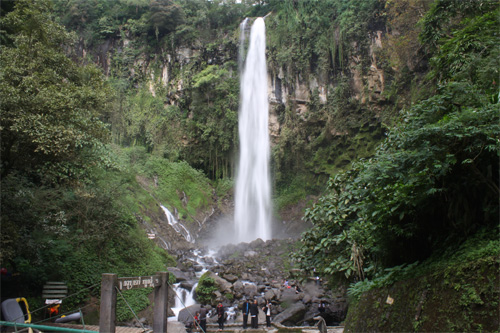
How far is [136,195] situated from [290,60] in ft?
50.8

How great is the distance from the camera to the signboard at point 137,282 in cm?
470

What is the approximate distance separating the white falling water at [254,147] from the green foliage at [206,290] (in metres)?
11.2

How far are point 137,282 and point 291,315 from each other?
6644 mm

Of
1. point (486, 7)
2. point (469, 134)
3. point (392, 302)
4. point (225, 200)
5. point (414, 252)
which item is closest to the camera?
point (469, 134)

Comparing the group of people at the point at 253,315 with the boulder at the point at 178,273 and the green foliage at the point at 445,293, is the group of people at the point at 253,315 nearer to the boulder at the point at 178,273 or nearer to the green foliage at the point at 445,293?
the boulder at the point at 178,273

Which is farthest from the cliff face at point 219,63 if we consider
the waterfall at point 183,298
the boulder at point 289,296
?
the waterfall at point 183,298

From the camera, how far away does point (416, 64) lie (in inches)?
685

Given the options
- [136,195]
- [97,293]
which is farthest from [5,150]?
[136,195]

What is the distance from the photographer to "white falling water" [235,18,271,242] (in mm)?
24641

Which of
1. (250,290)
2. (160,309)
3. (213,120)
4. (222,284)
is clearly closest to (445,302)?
(160,309)

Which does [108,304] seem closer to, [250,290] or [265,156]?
[250,290]

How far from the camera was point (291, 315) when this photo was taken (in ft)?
33.3

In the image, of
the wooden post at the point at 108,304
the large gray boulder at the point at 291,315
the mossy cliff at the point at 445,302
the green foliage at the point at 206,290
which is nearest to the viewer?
the mossy cliff at the point at 445,302

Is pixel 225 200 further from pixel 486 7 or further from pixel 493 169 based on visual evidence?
pixel 493 169
